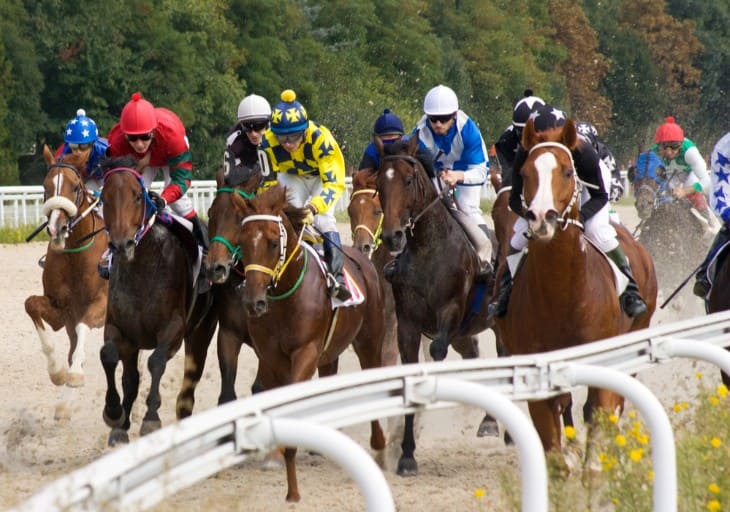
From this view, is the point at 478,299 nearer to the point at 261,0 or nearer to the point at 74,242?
the point at 74,242

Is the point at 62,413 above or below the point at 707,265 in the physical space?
below

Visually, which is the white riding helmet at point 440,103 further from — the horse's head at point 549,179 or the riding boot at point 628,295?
the horse's head at point 549,179

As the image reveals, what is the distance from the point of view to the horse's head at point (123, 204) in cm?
807

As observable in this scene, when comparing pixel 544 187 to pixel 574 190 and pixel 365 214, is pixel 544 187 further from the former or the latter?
pixel 365 214

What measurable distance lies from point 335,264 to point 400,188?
68 centimetres

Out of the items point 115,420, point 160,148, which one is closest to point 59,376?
point 115,420

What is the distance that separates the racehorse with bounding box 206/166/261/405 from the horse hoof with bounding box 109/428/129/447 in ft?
1.91

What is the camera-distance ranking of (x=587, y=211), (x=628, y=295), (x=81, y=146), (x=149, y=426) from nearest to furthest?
(x=587, y=211), (x=628, y=295), (x=149, y=426), (x=81, y=146)

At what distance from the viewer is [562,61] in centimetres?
6384

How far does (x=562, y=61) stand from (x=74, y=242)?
182ft

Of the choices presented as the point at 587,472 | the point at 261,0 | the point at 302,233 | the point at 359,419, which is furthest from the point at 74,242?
the point at 261,0

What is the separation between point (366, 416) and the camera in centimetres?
372

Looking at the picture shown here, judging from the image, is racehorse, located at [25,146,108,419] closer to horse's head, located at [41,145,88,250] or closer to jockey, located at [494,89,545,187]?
horse's head, located at [41,145,88,250]

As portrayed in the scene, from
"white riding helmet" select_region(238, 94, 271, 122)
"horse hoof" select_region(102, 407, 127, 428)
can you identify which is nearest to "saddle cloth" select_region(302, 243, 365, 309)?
"white riding helmet" select_region(238, 94, 271, 122)
